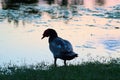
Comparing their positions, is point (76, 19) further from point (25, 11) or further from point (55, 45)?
point (55, 45)

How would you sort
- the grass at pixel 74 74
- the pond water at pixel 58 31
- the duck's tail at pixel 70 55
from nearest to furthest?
the grass at pixel 74 74, the duck's tail at pixel 70 55, the pond water at pixel 58 31

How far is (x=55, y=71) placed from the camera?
389 inches

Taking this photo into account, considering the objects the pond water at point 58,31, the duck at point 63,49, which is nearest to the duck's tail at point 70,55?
the duck at point 63,49

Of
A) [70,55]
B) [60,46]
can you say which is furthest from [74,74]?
[60,46]

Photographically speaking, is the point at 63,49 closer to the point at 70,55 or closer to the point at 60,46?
the point at 60,46

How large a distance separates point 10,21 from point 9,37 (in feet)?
18.1

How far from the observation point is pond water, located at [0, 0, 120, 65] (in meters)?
16.9

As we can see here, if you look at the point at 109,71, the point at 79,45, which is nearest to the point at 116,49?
the point at 79,45

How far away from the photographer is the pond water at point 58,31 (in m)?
16.9

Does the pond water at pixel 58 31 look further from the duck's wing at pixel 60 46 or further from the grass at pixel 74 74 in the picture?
the grass at pixel 74 74

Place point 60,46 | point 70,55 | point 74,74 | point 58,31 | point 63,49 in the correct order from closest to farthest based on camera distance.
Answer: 1. point 74,74
2. point 70,55
3. point 63,49
4. point 60,46
5. point 58,31

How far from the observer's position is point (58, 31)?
23.1 m

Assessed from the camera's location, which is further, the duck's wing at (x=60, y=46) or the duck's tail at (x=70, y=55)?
the duck's wing at (x=60, y=46)

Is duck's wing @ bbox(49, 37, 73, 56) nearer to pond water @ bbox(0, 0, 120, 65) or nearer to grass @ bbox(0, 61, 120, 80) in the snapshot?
grass @ bbox(0, 61, 120, 80)
